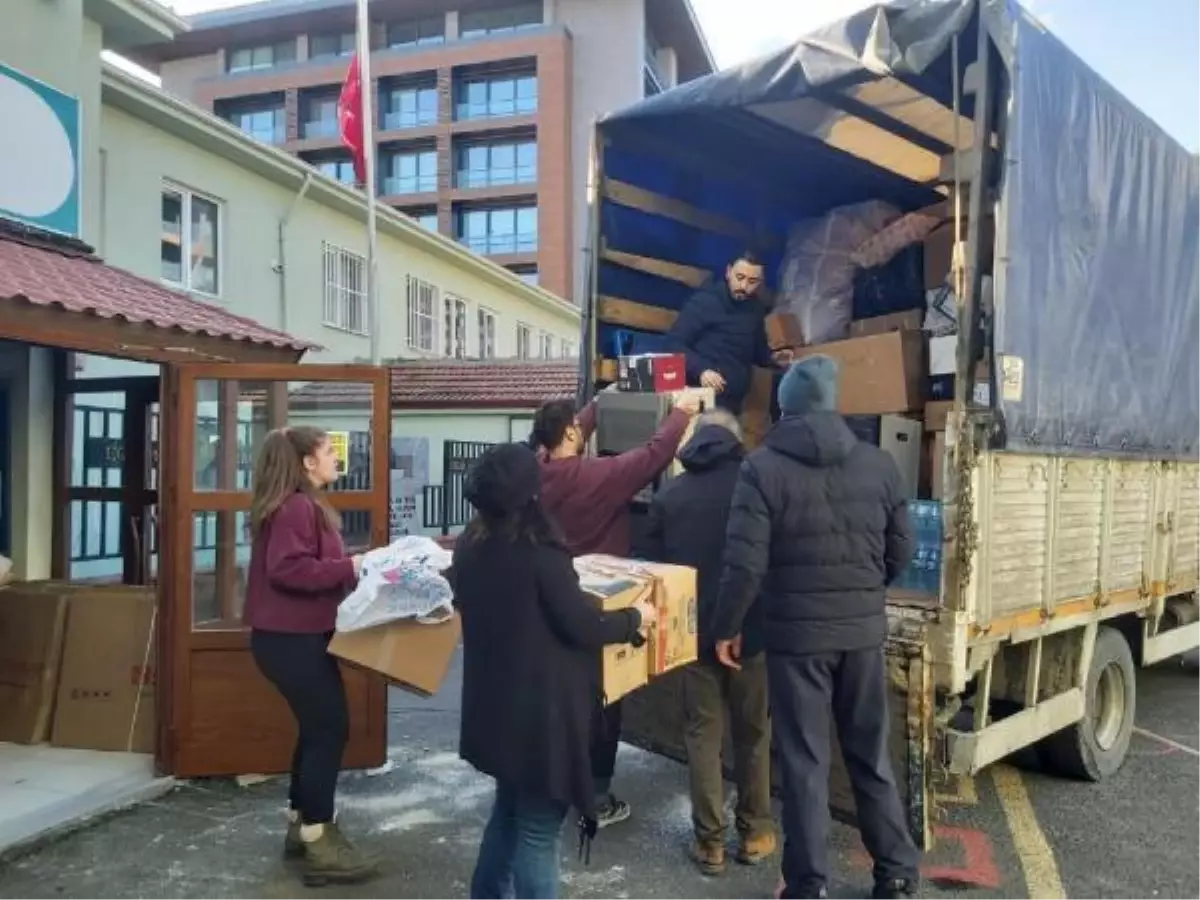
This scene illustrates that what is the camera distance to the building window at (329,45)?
5097 centimetres

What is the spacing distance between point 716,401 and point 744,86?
5.30 feet

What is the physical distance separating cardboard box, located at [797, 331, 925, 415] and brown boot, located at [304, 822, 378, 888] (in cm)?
289

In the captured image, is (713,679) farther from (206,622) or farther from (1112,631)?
(206,622)

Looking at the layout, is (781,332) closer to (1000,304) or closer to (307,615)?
(1000,304)

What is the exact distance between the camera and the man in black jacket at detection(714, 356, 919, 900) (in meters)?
3.55

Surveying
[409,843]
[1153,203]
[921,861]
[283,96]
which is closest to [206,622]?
[409,843]

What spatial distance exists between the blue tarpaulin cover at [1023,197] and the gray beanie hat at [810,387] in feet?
2.42

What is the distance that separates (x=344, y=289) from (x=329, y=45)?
37948mm

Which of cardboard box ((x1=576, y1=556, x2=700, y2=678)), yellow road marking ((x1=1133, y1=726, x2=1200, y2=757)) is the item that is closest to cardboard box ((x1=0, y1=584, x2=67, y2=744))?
cardboard box ((x1=576, y1=556, x2=700, y2=678))

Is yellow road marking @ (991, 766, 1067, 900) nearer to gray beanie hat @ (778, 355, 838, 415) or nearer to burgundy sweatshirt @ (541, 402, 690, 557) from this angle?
gray beanie hat @ (778, 355, 838, 415)

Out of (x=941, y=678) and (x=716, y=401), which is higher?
(x=716, y=401)

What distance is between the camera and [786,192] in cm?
667

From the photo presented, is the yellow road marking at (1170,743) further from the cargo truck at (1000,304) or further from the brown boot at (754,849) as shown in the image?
the brown boot at (754,849)

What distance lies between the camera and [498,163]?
4838 centimetres
